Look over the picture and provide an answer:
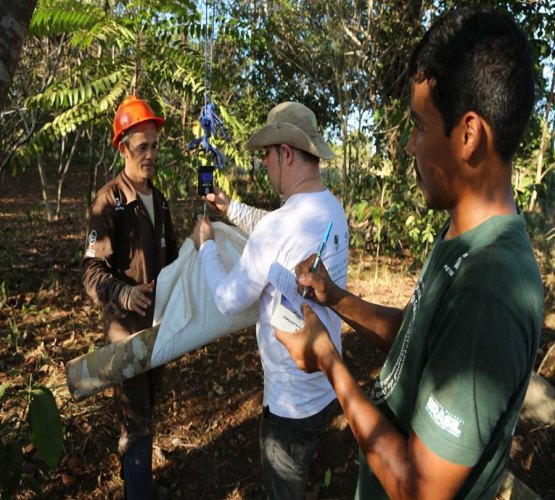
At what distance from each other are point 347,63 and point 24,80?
5249mm

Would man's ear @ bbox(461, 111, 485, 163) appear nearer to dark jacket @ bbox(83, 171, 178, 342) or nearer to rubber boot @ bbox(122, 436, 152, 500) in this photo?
dark jacket @ bbox(83, 171, 178, 342)

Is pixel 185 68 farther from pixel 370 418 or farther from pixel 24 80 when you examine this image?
pixel 24 80

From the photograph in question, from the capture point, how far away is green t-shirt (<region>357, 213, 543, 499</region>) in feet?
2.63

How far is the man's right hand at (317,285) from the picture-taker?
1586 mm

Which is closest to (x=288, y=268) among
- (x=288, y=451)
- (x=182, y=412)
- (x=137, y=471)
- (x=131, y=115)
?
(x=288, y=451)

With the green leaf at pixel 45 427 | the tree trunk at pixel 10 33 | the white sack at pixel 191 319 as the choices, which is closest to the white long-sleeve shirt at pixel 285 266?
the white sack at pixel 191 319

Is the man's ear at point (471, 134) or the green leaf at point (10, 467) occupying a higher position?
the man's ear at point (471, 134)

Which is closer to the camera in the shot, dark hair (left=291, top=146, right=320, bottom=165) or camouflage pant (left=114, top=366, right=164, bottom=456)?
dark hair (left=291, top=146, right=320, bottom=165)

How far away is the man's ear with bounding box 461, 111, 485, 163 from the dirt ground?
259cm

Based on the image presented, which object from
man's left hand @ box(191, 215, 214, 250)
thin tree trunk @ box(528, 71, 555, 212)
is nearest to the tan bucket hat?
man's left hand @ box(191, 215, 214, 250)

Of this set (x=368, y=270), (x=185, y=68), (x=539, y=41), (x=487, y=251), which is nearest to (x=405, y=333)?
(x=487, y=251)

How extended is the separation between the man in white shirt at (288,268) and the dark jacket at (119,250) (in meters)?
0.65

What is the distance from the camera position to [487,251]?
88 centimetres

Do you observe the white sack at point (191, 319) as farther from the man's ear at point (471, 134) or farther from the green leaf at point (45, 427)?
the man's ear at point (471, 134)
